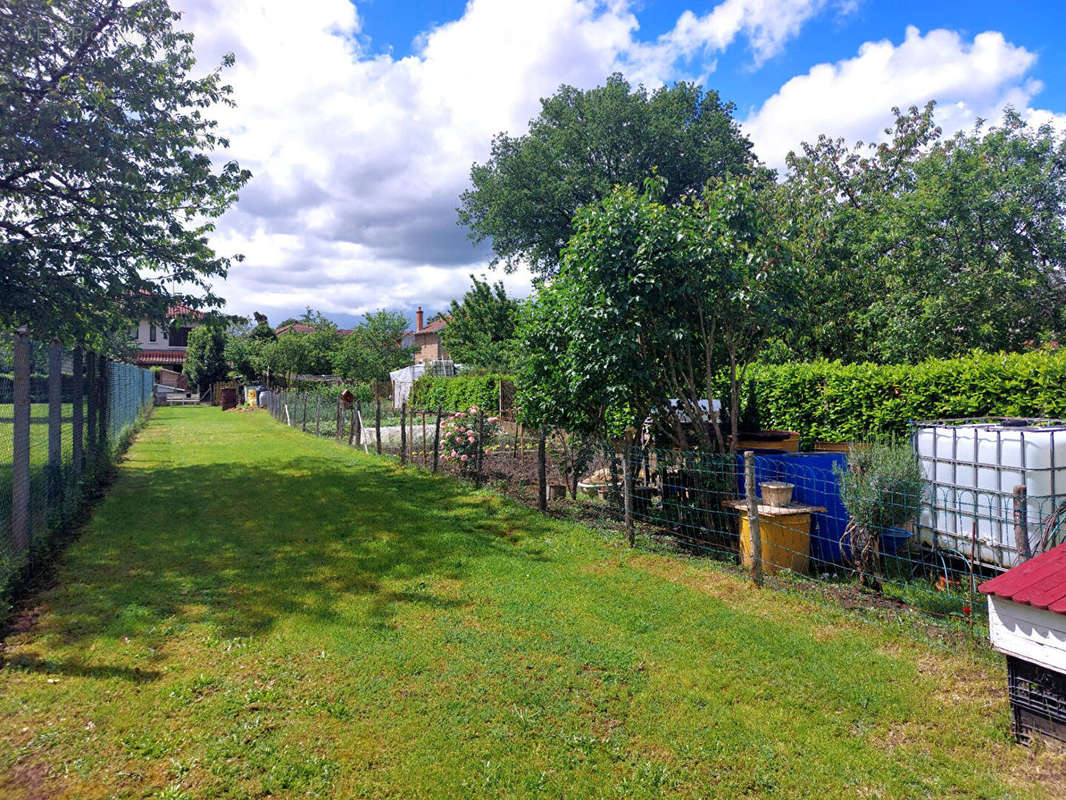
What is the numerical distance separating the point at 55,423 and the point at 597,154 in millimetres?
29917

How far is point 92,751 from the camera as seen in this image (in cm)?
307

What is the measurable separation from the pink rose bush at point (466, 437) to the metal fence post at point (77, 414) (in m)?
5.43

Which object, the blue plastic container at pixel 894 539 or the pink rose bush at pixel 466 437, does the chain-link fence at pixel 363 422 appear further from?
the blue plastic container at pixel 894 539

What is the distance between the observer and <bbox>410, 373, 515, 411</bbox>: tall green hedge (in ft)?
69.8

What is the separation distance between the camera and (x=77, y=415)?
27.7 feet

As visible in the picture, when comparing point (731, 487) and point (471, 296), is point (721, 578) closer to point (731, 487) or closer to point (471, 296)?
point (731, 487)


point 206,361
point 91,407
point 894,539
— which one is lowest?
point 894,539

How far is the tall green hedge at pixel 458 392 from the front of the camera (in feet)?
69.8

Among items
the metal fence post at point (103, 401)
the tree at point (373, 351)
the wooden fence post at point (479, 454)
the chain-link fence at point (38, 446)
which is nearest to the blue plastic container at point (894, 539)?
the wooden fence post at point (479, 454)

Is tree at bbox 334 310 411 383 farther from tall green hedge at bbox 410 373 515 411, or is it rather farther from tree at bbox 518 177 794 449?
tree at bbox 518 177 794 449

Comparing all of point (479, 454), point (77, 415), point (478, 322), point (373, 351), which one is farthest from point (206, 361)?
point (479, 454)

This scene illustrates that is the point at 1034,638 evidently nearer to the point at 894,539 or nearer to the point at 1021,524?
the point at 1021,524

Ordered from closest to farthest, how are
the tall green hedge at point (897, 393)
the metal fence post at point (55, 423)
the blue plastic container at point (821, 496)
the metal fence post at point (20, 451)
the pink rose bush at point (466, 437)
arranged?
the metal fence post at point (20, 451) → the metal fence post at point (55, 423) → the blue plastic container at point (821, 496) → the tall green hedge at point (897, 393) → the pink rose bush at point (466, 437)

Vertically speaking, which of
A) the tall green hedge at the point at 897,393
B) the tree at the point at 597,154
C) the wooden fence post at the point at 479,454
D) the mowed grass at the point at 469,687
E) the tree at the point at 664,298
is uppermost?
the tree at the point at 597,154
